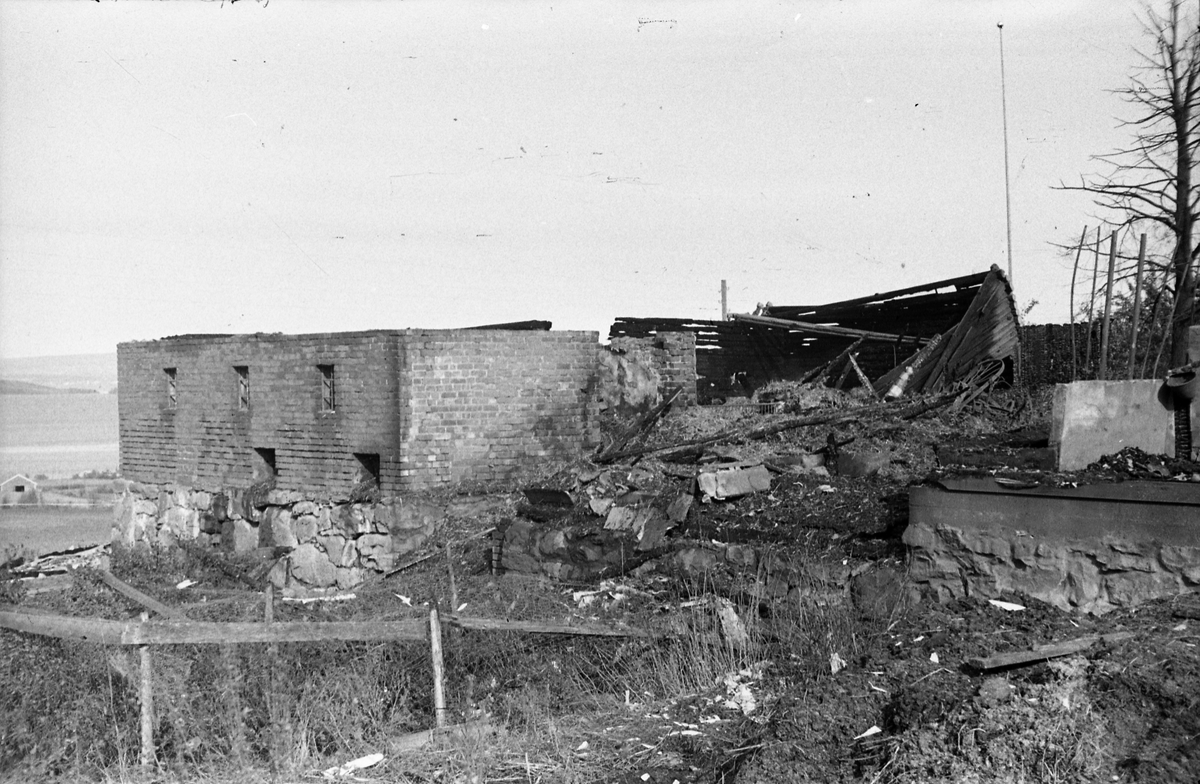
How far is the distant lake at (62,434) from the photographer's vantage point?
131ft

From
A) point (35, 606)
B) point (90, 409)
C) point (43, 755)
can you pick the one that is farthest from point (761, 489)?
point (90, 409)

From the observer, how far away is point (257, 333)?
14.3m

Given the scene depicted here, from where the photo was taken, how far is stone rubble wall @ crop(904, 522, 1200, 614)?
6531 mm

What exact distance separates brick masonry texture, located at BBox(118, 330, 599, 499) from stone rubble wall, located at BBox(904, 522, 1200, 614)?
614 cm

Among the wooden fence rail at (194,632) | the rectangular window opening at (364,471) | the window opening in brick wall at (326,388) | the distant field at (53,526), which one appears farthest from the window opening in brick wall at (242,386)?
the distant field at (53,526)

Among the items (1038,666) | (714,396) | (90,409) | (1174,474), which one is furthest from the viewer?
(90,409)

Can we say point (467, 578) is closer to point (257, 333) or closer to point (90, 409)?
point (257, 333)

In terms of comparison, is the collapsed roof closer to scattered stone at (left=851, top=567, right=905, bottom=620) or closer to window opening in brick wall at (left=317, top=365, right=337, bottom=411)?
window opening in brick wall at (left=317, top=365, right=337, bottom=411)

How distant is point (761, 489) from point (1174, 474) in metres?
3.78

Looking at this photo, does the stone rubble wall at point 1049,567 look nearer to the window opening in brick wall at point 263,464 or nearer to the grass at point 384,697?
the grass at point 384,697

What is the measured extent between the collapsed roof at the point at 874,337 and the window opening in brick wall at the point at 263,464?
560cm

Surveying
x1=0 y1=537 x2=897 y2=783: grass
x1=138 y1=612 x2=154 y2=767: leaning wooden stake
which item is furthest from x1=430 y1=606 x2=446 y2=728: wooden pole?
x1=138 y1=612 x2=154 y2=767: leaning wooden stake

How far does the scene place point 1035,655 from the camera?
5254 mm

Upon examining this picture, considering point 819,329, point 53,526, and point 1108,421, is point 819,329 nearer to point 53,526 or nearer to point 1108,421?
point 1108,421
